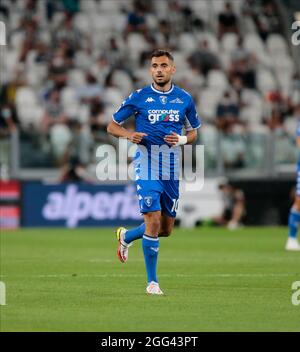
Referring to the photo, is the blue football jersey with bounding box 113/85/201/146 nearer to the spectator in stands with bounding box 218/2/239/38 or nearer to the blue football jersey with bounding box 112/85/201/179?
the blue football jersey with bounding box 112/85/201/179

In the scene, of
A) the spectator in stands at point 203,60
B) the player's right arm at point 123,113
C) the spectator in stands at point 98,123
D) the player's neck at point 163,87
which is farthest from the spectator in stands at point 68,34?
the player's neck at point 163,87

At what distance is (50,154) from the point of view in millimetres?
26094

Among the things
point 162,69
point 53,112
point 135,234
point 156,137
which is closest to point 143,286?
point 135,234

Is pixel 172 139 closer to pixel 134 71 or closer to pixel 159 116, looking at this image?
pixel 159 116

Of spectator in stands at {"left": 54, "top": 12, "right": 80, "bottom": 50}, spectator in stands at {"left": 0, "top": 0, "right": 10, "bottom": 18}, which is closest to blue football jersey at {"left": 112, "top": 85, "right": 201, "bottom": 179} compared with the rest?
spectator in stands at {"left": 54, "top": 12, "right": 80, "bottom": 50}

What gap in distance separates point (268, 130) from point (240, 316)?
19089 mm

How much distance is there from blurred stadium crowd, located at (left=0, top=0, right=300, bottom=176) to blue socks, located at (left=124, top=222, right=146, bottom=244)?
1214cm

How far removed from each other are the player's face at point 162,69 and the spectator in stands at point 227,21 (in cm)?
2050

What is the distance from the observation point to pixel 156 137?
1248 centimetres

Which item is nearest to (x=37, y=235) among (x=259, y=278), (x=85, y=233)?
(x=85, y=233)

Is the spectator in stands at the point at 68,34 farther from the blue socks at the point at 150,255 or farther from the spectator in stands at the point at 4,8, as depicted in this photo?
the blue socks at the point at 150,255

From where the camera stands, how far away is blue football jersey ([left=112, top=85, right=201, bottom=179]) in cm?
1250
